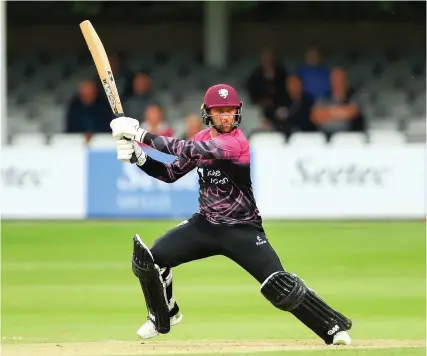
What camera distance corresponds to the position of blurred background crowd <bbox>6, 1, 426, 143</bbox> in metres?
17.6

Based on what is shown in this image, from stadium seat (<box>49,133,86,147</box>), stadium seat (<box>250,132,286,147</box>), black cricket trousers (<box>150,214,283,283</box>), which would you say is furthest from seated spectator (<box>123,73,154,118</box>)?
black cricket trousers (<box>150,214,283,283</box>)

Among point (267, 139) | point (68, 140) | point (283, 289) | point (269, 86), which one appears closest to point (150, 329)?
point (283, 289)

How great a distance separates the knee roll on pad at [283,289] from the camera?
24.6 feet

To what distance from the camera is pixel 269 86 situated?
1795 centimetres

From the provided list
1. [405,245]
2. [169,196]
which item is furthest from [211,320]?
[169,196]

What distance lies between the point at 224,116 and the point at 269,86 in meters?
10.4

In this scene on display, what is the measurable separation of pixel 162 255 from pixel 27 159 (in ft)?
28.1

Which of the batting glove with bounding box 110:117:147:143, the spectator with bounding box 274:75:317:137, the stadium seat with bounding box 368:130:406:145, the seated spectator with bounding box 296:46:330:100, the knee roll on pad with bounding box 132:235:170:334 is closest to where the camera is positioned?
the batting glove with bounding box 110:117:147:143

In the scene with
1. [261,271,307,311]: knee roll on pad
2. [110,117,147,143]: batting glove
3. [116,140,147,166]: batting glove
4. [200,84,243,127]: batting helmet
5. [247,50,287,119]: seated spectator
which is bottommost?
[261,271,307,311]: knee roll on pad

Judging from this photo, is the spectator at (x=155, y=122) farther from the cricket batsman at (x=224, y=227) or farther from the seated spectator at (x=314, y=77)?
the cricket batsman at (x=224, y=227)

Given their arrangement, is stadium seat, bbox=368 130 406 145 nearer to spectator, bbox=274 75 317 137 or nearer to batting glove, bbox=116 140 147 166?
spectator, bbox=274 75 317 137

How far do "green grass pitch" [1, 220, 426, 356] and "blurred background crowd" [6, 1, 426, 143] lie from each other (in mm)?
2518

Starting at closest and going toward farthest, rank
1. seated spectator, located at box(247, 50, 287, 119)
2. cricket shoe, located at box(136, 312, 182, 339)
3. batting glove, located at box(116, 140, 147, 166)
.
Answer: batting glove, located at box(116, 140, 147, 166) → cricket shoe, located at box(136, 312, 182, 339) → seated spectator, located at box(247, 50, 287, 119)

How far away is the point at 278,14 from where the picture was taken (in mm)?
22328
